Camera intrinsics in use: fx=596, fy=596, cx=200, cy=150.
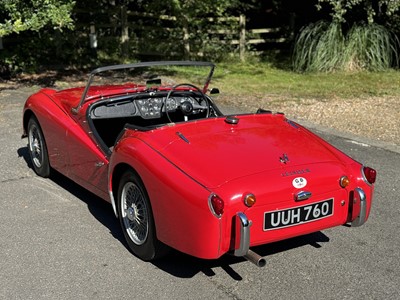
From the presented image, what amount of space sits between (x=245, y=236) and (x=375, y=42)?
1189 cm

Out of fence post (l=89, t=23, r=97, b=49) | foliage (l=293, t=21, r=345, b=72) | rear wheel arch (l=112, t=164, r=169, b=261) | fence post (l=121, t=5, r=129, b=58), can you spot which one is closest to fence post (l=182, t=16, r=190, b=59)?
fence post (l=121, t=5, r=129, b=58)

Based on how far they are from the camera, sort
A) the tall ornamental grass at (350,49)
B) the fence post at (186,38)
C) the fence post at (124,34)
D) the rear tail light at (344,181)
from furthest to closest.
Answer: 1. the fence post at (124,34)
2. the fence post at (186,38)
3. the tall ornamental grass at (350,49)
4. the rear tail light at (344,181)

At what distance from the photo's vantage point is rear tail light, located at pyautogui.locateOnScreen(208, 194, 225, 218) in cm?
381

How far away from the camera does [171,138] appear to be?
4574mm

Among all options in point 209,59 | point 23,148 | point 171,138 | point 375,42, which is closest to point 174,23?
point 209,59

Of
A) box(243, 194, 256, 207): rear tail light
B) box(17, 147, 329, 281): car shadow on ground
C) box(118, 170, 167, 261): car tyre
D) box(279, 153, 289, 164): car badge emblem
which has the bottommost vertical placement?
box(17, 147, 329, 281): car shadow on ground

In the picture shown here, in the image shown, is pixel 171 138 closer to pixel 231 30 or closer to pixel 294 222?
pixel 294 222

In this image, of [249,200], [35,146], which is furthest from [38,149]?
[249,200]

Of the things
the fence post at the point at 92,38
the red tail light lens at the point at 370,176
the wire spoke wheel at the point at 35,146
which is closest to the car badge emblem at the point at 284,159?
the red tail light lens at the point at 370,176

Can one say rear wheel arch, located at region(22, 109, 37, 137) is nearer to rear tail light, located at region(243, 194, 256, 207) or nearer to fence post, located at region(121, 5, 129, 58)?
rear tail light, located at region(243, 194, 256, 207)

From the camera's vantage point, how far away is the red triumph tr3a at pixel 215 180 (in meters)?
3.91

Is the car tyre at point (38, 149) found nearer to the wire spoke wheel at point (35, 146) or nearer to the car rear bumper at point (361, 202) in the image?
the wire spoke wheel at point (35, 146)

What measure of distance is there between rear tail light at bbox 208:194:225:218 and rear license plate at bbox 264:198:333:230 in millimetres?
345

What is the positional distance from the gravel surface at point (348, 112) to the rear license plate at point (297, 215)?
14.1 ft
